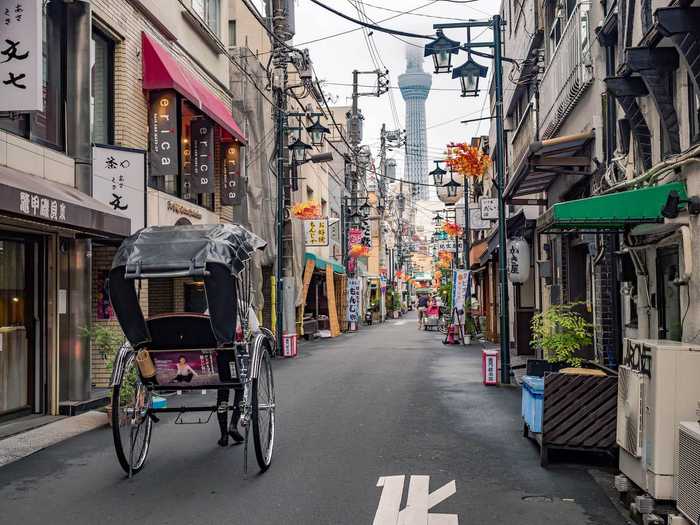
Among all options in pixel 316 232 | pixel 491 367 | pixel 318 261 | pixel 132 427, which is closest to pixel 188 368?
pixel 132 427

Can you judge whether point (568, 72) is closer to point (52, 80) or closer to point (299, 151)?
point (52, 80)

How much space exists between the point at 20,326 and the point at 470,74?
31.4ft

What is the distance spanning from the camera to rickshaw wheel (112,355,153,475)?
7.21 m

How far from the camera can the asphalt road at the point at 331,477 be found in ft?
20.9

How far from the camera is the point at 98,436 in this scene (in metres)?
10.1

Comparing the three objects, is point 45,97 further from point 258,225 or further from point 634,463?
point 258,225

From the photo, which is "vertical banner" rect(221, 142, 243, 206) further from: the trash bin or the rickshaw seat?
the rickshaw seat

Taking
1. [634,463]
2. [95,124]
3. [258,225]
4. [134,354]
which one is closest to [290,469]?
[134,354]

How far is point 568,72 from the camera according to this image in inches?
582

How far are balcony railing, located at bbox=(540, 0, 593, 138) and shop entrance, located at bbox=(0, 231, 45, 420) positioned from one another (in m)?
9.68

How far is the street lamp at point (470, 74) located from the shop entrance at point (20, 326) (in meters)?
8.58

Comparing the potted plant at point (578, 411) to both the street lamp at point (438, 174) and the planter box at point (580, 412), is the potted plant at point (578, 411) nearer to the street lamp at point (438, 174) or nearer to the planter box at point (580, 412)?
the planter box at point (580, 412)

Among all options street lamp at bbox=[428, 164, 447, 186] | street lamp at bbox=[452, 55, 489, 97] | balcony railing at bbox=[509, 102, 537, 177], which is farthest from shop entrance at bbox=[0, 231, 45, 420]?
street lamp at bbox=[428, 164, 447, 186]

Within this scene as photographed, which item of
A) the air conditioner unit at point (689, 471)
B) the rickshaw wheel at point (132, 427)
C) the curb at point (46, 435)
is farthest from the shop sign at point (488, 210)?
the air conditioner unit at point (689, 471)
